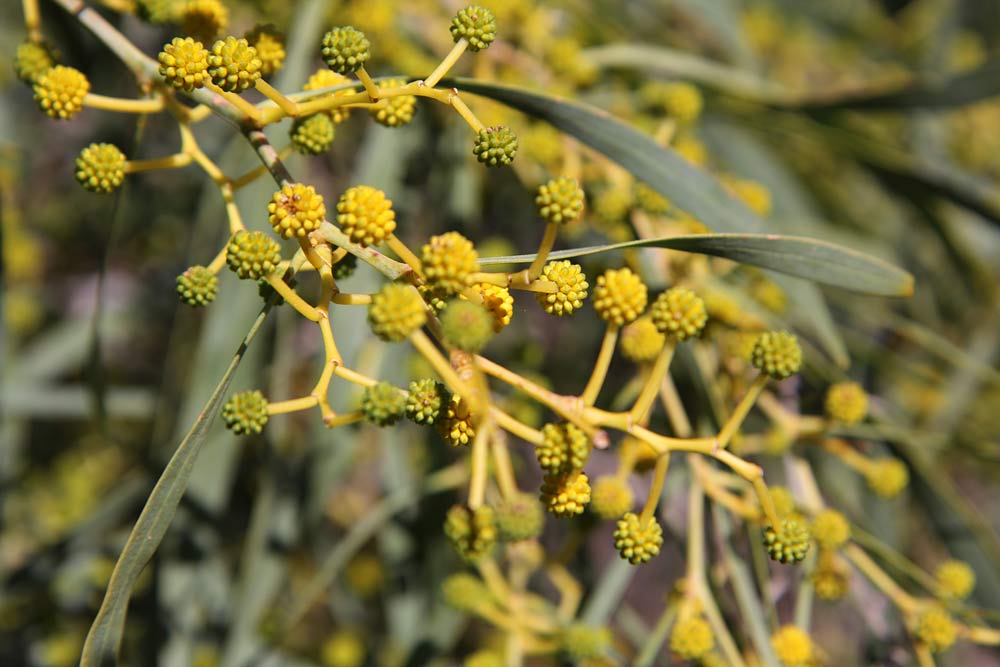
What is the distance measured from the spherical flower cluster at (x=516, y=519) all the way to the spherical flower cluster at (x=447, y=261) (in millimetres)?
336

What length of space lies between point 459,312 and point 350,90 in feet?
1.10

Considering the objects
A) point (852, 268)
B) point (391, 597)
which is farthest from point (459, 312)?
point (391, 597)

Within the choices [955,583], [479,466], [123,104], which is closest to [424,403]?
[479,466]

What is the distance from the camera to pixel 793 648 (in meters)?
1.11

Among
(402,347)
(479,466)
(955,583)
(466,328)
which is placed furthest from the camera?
(402,347)

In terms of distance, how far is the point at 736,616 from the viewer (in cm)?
117

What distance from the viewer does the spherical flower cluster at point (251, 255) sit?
28.8 inches

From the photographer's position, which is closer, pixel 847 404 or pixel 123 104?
pixel 123 104

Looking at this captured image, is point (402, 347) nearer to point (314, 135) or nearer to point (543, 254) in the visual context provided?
point (314, 135)

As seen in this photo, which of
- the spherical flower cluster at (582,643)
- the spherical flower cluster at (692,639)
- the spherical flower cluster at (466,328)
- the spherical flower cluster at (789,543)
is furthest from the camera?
the spherical flower cluster at (582,643)

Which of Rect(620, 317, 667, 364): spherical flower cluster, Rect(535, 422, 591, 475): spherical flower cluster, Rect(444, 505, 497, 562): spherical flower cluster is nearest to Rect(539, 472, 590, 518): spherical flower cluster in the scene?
Rect(535, 422, 591, 475): spherical flower cluster

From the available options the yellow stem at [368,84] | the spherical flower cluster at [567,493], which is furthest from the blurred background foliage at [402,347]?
the spherical flower cluster at [567,493]

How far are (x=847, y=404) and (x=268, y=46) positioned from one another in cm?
85

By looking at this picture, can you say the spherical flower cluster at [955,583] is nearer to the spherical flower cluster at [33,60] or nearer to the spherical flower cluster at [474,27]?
the spherical flower cluster at [474,27]
